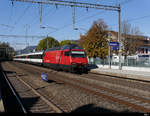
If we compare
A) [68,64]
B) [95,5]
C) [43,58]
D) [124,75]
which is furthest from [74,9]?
[43,58]

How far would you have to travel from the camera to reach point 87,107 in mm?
6930

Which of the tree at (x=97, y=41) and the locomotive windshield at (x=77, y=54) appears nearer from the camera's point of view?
the locomotive windshield at (x=77, y=54)

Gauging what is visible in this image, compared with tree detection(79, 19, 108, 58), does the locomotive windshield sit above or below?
below

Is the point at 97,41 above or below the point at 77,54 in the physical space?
above

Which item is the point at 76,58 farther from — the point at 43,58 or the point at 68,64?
the point at 43,58

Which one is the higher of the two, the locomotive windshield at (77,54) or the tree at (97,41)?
the tree at (97,41)

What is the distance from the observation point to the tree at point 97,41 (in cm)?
3622

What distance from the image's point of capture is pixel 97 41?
3744cm

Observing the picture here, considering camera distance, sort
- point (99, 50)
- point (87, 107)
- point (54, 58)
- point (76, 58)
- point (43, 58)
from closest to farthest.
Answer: point (87, 107) → point (76, 58) → point (54, 58) → point (43, 58) → point (99, 50)

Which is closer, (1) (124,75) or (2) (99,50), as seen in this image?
(1) (124,75)

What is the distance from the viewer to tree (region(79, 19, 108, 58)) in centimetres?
3622

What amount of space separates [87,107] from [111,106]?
960 millimetres

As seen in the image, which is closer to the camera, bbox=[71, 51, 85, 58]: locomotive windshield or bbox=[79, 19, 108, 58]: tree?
bbox=[71, 51, 85, 58]: locomotive windshield

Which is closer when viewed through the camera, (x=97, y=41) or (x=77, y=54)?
(x=77, y=54)
